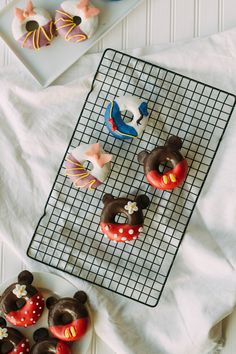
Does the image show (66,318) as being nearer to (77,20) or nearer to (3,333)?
(3,333)

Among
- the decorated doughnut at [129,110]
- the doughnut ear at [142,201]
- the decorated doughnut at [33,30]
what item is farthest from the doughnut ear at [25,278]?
the decorated doughnut at [33,30]

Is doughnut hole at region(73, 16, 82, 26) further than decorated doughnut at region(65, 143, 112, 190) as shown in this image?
Yes

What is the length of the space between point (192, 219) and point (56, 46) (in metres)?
0.66

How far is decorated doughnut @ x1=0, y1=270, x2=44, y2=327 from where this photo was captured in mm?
1729

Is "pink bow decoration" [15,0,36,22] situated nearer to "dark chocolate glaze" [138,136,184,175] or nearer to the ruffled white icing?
the ruffled white icing

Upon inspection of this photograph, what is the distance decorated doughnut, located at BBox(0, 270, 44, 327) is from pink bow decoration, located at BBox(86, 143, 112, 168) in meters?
0.40

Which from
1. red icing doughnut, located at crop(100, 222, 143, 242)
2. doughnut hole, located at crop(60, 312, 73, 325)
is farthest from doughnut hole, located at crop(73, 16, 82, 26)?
doughnut hole, located at crop(60, 312, 73, 325)

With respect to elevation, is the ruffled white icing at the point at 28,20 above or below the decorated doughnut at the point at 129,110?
above

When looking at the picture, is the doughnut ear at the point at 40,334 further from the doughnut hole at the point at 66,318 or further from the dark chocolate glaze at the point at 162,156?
the dark chocolate glaze at the point at 162,156

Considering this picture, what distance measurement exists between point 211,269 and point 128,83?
595mm

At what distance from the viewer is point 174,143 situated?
171 cm

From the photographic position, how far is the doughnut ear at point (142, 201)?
5.64 feet

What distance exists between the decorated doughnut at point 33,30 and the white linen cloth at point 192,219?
9cm

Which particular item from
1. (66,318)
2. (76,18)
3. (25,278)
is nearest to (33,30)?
(76,18)
